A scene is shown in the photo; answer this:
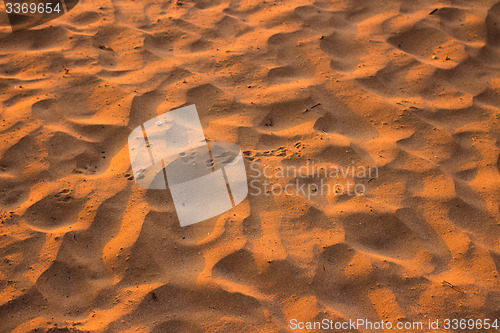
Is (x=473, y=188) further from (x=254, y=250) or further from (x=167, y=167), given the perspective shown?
(x=167, y=167)

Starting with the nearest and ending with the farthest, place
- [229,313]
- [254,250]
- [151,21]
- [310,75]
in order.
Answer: [229,313] < [254,250] < [310,75] < [151,21]

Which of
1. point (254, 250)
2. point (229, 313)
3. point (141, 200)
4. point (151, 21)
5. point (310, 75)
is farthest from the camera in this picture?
point (151, 21)

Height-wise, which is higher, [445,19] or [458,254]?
[445,19]

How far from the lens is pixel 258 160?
2289mm

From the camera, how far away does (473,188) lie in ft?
7.19

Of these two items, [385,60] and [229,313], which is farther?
[385,60]

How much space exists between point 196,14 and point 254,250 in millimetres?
2072

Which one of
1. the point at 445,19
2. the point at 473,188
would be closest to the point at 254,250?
the point at 473,188

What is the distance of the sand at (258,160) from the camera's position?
1858 millimetres

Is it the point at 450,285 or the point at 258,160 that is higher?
the point at 258,160

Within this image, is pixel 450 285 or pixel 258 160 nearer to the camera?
pixel 450 285

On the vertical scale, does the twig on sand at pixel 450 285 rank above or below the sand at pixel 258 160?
below

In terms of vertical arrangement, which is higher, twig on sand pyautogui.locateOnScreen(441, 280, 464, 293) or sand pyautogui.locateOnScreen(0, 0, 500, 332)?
sand pyautogui.locateOnScreen(0, 0, 500, 332)

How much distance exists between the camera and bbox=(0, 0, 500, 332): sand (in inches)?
73.2
